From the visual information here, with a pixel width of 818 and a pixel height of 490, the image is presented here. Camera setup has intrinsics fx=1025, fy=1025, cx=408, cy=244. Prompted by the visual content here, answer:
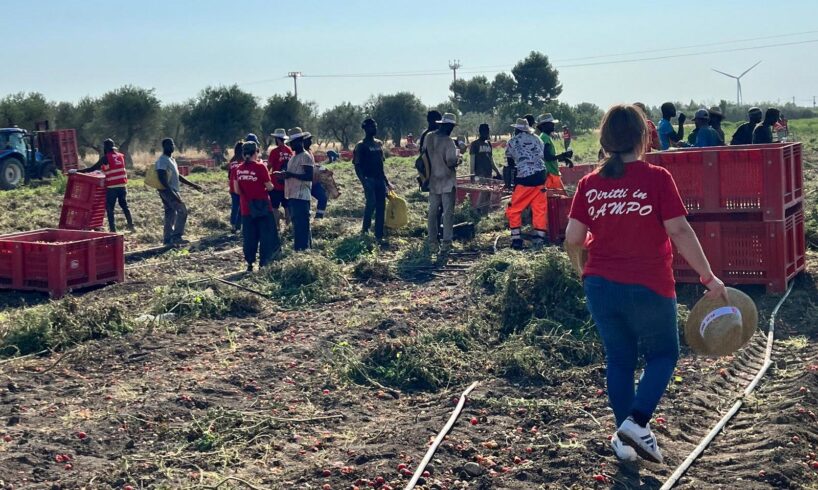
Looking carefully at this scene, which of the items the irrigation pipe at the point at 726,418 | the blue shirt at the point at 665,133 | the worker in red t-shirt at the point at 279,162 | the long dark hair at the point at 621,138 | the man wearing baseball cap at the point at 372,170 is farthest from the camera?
the man wearing baseball cap at the point at 372,170

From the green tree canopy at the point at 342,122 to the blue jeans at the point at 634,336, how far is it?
71.0 meters

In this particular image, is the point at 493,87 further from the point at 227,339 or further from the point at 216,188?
the point at 227,339

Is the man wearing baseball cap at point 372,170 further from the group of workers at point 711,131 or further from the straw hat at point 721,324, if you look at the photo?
the straw hat at point 721,324

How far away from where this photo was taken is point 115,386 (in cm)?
838

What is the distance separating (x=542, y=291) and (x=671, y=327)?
4.26 meters

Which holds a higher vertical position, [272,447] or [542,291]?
[542,291]

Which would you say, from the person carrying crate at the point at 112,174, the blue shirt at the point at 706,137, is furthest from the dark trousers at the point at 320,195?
the blue shirt at the point at 706,137

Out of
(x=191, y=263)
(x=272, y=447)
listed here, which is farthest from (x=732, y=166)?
(x=191, y=263)

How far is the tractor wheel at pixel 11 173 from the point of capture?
3147 cm

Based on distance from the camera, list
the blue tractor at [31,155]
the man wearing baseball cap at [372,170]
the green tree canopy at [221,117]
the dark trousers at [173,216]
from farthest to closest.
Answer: the green tree canopy at [221,117] → the blue tractor at [31,155] → the dark trousers at [173,216] → the man wearing baseball cap at [372,170]

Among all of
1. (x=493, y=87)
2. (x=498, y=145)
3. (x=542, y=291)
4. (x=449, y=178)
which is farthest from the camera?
(x=493, y=87)

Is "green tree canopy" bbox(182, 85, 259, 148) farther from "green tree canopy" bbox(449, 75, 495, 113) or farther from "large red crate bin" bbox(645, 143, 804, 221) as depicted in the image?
"large red crate bin" bbox(645, 143, 804, 221)

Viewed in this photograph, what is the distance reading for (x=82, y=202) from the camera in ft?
50.9

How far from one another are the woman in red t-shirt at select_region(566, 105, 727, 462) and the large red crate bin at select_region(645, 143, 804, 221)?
16.4 feet
